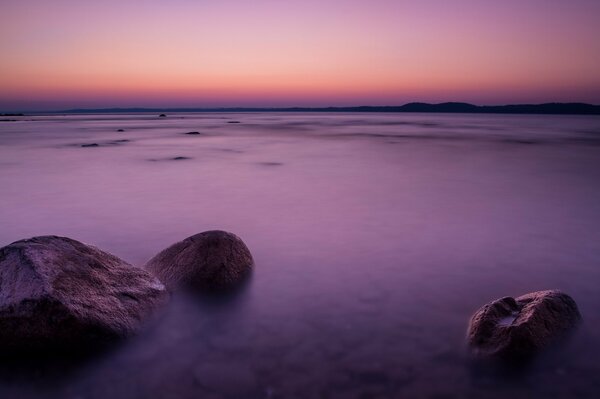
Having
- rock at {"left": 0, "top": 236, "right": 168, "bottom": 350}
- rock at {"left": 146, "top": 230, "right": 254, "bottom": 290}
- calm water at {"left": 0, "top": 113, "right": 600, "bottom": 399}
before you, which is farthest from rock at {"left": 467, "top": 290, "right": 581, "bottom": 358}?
rock at {"left": 0, "top": 236, "right": 168, "bottom": 350}

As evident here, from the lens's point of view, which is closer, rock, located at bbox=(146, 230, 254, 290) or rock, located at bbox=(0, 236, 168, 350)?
rock, located at bbox=(0, 236, 168, 350)

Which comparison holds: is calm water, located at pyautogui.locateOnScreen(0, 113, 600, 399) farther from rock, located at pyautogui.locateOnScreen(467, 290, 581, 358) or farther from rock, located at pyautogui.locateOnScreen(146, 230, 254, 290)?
rock, located at pyautogui.locateOnScreen(146, 230, 254, 290)

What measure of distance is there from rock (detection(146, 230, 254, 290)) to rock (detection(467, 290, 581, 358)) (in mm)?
2609

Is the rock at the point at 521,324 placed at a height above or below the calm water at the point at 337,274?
above

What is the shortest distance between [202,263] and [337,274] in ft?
5.58

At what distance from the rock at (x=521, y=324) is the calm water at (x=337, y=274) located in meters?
0.14

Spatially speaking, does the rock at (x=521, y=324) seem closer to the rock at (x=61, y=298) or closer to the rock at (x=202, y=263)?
the rock at (x=202, y=263)

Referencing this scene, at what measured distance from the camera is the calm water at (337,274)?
10.9 feet

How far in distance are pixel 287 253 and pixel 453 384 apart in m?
3.34

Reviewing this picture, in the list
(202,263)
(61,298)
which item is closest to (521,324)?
(202,263)

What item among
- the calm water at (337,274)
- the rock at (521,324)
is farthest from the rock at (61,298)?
the rock at (521,324)

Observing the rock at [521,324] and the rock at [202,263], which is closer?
the rock at [521,324]

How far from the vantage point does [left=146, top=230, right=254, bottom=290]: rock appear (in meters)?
4.74

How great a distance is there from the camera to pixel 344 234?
7.25 metres
